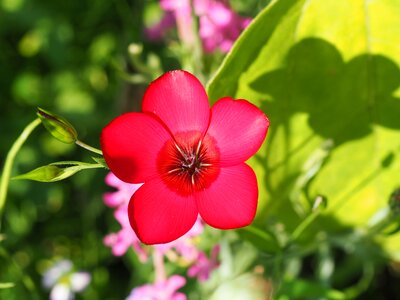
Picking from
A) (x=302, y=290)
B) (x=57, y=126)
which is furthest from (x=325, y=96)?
(x=57, y=126)

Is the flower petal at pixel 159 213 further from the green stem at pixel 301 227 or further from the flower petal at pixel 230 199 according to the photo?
the green stem at pixel 301 227

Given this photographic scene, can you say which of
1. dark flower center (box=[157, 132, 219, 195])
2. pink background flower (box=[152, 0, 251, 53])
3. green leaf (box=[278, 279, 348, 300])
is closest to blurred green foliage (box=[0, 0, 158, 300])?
pink background flower (box=[152, 0, 251, 53])

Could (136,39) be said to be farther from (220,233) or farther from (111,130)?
(111,130)

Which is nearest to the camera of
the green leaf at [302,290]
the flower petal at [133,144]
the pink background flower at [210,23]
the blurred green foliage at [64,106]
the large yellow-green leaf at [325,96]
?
the flower petal at [133,144]

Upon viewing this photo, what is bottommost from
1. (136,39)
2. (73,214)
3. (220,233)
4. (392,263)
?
(392,263)

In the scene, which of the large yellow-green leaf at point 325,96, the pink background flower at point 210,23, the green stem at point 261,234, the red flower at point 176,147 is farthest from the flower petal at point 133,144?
the pink background flower at point 210,23

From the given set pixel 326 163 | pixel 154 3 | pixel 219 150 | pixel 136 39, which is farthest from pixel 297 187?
pixel 154 3

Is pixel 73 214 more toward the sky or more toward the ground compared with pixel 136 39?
more toward the ground
